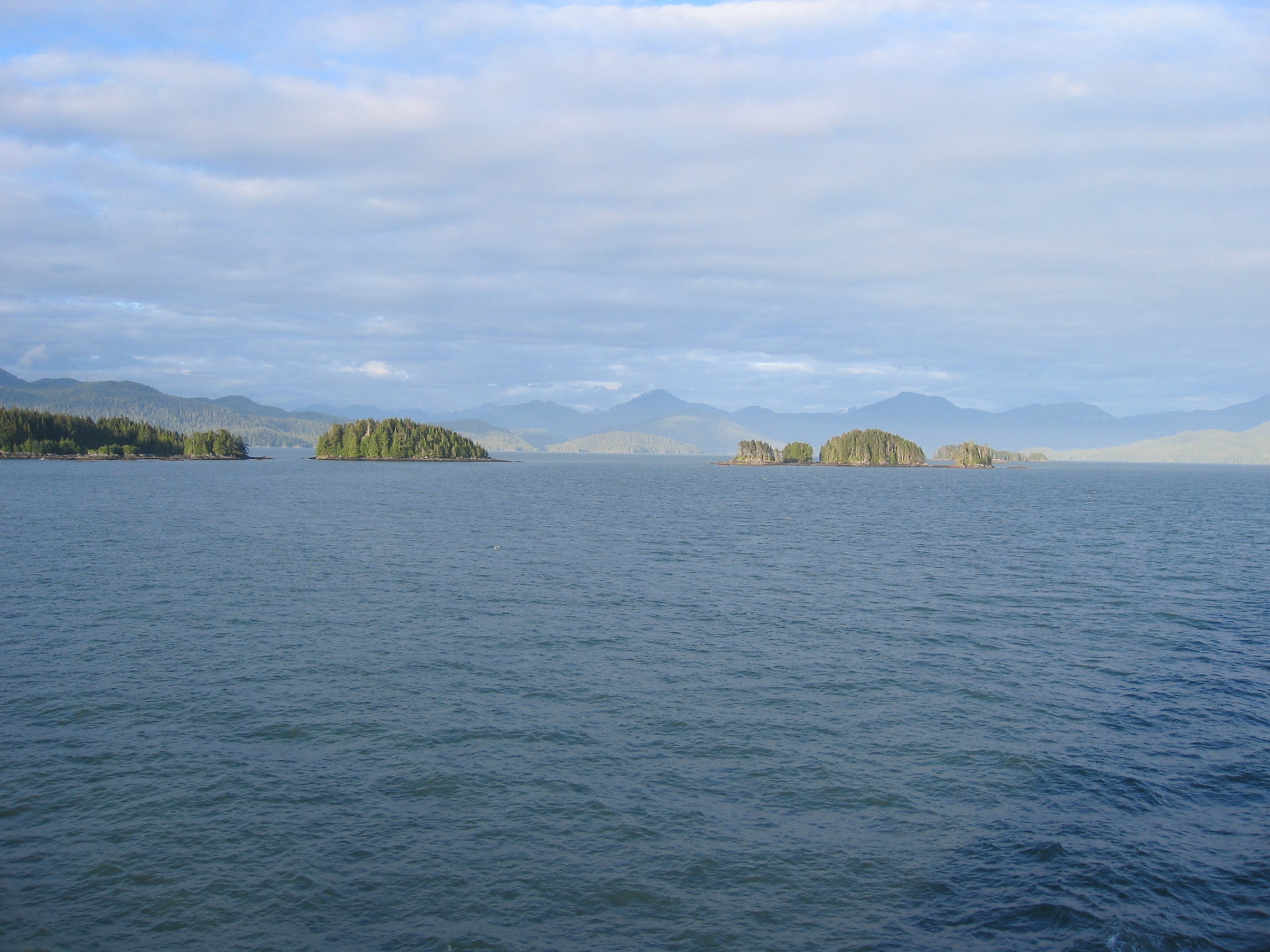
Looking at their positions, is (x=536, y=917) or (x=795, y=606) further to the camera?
(x=795, y=606)

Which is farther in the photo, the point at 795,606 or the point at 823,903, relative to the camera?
the point at 795,606

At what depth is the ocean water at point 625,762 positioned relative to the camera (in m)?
17.9

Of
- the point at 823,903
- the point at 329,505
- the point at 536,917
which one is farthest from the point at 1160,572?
the point at 329,505

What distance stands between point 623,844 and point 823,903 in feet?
17.5

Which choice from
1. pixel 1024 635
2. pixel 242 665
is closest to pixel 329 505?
pixel 242 665

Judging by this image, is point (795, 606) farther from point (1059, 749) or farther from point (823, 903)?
point (823, 903)

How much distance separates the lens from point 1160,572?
216 feet

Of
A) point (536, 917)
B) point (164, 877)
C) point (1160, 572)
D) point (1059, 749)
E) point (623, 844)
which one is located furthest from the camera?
point (1160, 572)

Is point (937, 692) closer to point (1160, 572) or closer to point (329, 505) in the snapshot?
point (1160, 572)

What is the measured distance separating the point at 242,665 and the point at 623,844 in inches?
891

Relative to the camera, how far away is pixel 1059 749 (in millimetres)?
27125

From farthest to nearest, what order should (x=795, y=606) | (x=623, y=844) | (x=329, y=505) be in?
(x=329, y=505) < (x=795, y=606) < (x=623, y=844)

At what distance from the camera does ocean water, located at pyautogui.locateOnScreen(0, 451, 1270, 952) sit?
58.6 ft

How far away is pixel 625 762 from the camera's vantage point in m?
25.2
